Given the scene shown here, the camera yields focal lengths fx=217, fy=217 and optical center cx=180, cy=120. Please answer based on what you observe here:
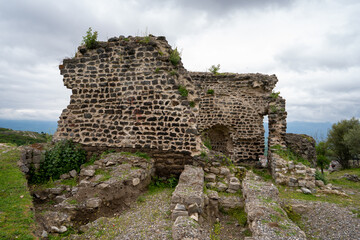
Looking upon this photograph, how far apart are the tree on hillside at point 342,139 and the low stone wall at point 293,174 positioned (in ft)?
60.8

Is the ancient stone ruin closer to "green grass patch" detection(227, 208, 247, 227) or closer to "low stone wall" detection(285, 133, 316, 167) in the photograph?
"green grass patch" detection(227, 208, 247, 227)

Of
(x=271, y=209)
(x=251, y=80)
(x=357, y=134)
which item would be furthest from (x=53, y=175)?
(x=357, y=134)

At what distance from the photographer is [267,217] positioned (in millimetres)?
4426

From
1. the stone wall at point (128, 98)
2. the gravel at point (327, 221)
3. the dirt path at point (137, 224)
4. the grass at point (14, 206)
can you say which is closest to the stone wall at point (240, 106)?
the stone wall at point (128, 98)

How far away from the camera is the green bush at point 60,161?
7160 millimetres

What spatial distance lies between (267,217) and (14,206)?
16.4 feet

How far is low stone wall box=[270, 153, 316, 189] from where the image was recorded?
922 cm

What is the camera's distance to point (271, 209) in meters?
4.74

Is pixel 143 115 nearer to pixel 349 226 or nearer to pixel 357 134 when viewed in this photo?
pixel 349 226

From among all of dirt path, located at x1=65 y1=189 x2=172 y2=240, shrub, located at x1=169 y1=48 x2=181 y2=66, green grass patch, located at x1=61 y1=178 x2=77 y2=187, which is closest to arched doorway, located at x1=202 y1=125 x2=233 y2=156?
shrub, located at x1=169 y1=48 x2=181 y2=66

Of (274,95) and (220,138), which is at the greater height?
(274,95)

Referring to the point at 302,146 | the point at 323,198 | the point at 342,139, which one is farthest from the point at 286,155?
the point at 342,139

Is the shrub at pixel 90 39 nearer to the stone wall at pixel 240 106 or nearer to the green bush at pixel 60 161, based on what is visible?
the green bush at pixel 60 161

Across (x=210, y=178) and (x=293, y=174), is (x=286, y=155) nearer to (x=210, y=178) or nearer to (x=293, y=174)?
(x=293, y=174)
